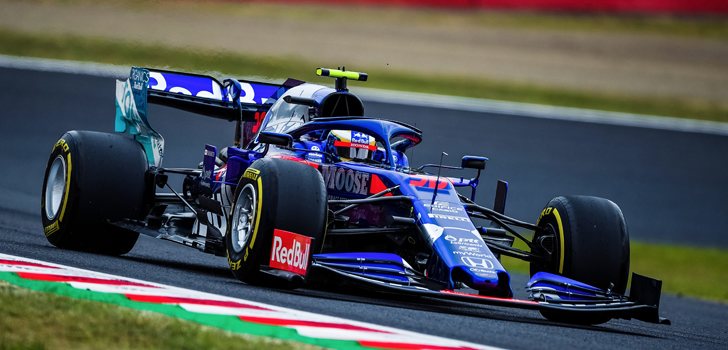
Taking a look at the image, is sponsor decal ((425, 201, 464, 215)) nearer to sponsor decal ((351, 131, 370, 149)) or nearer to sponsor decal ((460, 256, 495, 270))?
sponsor decal ((460, 256, 495, 270))

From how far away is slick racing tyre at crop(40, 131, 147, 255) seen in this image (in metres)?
10.9

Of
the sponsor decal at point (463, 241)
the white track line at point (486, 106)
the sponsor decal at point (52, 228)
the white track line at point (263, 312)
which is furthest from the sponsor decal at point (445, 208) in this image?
the white track line at point (486, 106)

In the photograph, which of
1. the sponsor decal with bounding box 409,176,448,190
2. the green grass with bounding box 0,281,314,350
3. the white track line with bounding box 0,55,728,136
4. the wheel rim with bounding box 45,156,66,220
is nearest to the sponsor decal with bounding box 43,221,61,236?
the wheel rim with bounding box 45,156,66,220

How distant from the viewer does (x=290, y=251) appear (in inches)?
358

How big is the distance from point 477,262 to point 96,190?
3436 mm

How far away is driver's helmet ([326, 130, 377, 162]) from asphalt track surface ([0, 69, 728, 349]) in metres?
1.32

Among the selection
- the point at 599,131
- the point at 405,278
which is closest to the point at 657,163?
the point at 599,131

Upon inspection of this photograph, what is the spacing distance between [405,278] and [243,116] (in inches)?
148

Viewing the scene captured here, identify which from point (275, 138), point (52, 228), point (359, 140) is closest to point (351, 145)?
point (359, 140)

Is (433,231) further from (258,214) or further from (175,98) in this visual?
(175,98)

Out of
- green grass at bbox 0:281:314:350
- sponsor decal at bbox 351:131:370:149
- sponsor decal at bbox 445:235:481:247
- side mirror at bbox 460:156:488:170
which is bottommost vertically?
green grass at bbox 0:281:314:350

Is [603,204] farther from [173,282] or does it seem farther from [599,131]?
[599,131]

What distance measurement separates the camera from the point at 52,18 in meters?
26.7

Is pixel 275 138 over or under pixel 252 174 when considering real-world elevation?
over
